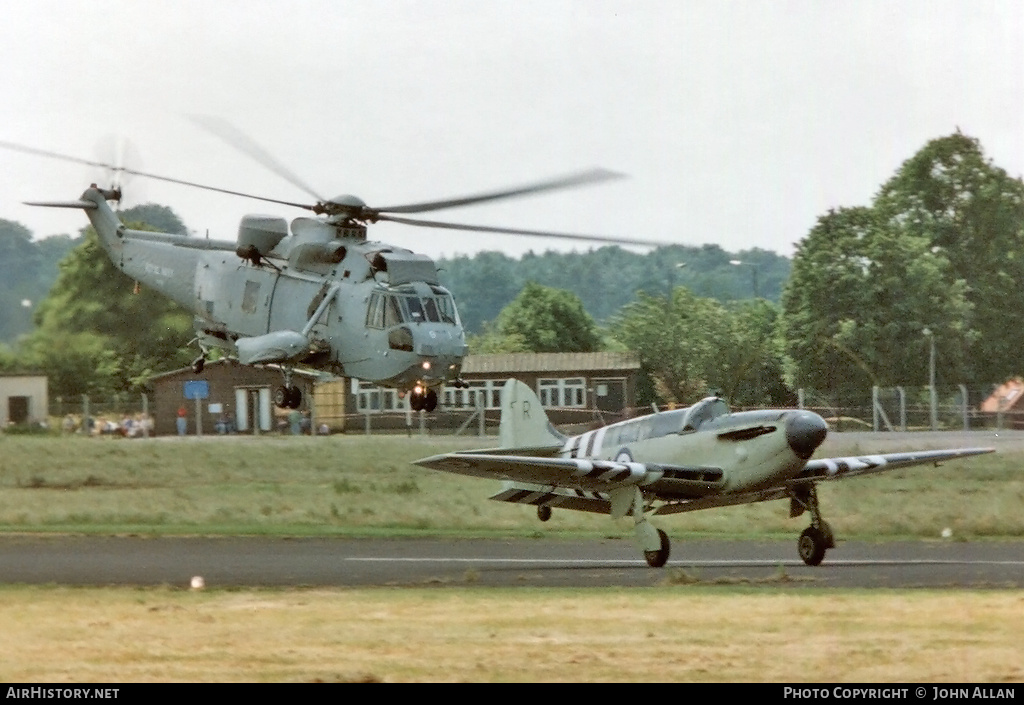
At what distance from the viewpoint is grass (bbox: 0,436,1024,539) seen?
94.0 feet

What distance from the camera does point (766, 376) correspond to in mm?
38750

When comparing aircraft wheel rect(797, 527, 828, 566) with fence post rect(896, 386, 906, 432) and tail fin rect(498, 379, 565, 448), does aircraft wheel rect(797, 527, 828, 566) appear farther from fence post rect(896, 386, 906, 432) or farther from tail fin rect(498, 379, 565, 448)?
fence post rect(896, 386, 906, 432)

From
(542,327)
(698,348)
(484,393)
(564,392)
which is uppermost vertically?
(542,327)

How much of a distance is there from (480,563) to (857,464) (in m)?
5.37

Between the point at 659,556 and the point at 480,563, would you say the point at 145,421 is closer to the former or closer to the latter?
the point at 480,563

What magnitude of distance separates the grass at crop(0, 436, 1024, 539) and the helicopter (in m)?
3.31

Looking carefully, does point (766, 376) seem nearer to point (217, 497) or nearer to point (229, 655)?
point (217, 497)

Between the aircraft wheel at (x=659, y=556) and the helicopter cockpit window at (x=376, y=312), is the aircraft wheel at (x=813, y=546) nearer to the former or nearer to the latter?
the aircraft wheel at (x=659, y=556)

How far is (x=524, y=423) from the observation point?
84.8ft
